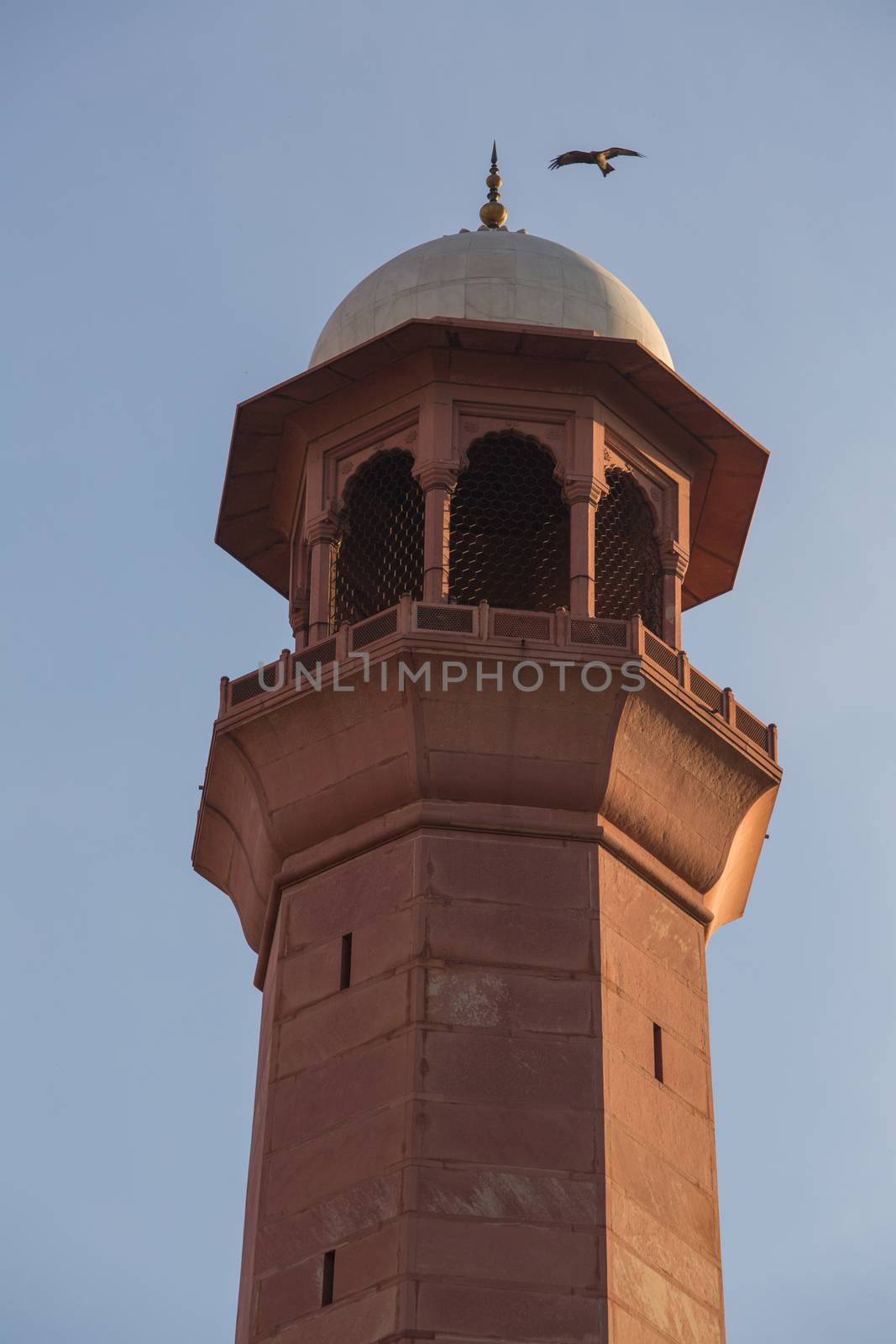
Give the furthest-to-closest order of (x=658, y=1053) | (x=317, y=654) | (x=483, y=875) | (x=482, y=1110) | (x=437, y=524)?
(x=437, y=524)
(x=317, y=654)
(x=658, y=1053)
(x=483, y=875)
(x=482, y=1110)

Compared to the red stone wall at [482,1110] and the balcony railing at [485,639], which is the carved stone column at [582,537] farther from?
the red stone wall at [482,1110]

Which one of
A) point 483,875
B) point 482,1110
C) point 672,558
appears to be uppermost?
point 672,558

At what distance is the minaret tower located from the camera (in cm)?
2905

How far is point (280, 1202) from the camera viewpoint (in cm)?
2984

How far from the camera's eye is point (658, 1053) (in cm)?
3106

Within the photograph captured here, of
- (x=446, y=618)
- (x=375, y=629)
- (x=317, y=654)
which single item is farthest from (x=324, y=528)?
(x=446, y=618)

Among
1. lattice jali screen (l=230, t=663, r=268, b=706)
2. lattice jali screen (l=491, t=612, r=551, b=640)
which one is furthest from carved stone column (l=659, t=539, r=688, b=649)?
lattice jali screen (l=230, t=663, r=268, b=706)

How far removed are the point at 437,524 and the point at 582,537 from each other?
1.59 metres

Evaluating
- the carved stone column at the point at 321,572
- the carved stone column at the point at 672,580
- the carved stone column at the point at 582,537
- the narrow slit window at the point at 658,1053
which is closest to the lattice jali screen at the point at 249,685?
the carved stone column at the point at 321,572

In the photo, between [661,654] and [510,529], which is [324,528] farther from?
[661,654]

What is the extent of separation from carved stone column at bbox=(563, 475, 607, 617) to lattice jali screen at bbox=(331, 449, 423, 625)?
198cm

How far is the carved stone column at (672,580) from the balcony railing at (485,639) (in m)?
1.24

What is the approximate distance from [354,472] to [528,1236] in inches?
375

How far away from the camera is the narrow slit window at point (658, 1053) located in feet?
101
